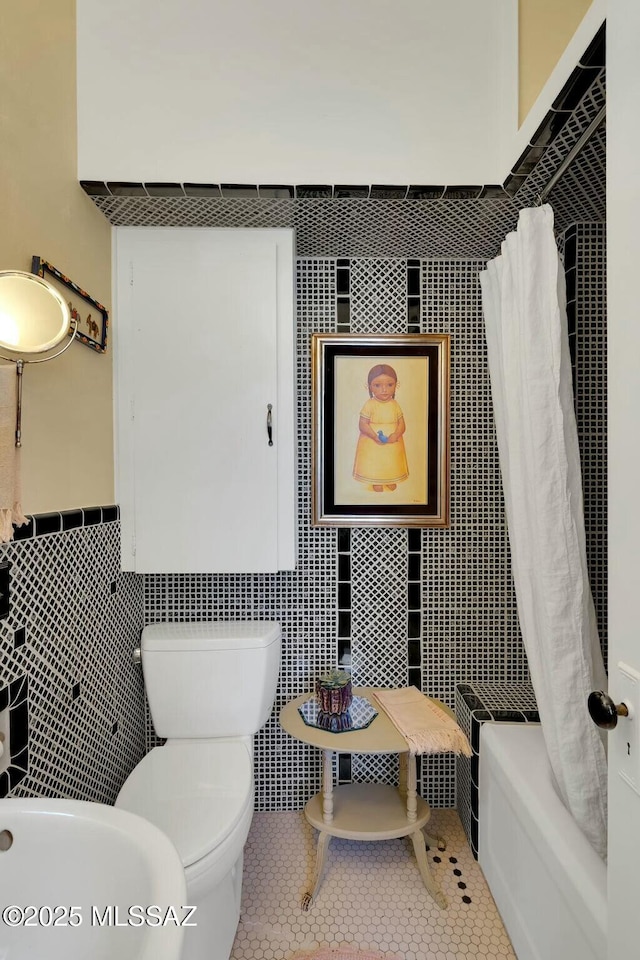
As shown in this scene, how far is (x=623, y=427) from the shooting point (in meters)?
0.84

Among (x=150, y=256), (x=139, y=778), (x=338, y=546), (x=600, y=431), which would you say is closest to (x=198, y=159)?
(x=150, y=256)

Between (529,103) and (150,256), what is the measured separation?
1223mm

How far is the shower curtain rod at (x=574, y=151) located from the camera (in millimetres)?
1158

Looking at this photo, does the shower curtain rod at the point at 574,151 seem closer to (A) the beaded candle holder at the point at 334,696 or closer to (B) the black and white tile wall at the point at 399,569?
(B) the black and white tile wall at the point at 399,569

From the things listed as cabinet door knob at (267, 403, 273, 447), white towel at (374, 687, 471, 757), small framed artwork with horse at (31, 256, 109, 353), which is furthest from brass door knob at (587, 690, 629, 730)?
small framed artwork with horse at (31, 256, 109, 353)

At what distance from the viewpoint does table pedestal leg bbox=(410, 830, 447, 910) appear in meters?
1.51

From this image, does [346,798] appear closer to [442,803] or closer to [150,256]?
[442,803]

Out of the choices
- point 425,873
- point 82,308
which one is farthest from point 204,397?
point 425,873

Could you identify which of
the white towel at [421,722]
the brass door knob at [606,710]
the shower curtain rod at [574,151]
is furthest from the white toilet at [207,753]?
the shower curtain rod at [574,151]

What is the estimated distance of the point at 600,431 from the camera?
1788mm

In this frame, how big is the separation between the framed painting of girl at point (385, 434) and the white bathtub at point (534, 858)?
2.69 feet

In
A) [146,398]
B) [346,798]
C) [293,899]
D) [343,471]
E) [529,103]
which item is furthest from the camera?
[343,471]

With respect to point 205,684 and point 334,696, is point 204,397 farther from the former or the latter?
point 334,696

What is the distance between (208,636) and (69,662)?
46cm
